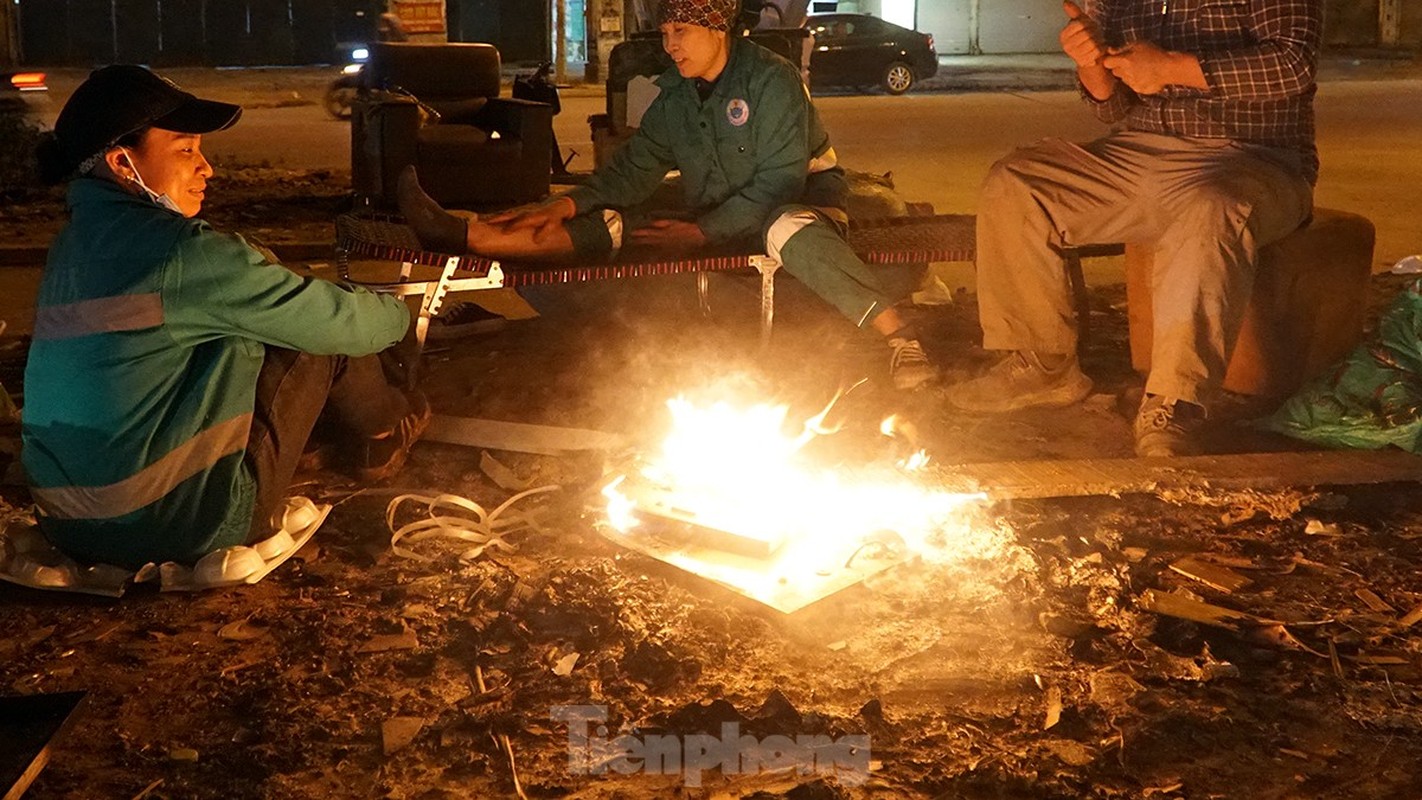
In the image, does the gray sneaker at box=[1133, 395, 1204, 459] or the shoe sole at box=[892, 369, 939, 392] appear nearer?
the gray sneaker at box=[1133, 395, 1204, 459]

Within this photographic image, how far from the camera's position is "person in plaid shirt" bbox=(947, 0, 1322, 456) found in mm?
5312

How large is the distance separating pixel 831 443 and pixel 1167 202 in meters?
1.57

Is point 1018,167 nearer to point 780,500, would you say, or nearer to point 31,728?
point 780,500

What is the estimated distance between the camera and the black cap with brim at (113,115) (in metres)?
3.76

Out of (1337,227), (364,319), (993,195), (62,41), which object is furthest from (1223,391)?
(62,41)

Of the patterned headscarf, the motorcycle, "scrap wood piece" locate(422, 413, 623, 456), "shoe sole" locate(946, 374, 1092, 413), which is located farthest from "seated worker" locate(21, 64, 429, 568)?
the motorcycle

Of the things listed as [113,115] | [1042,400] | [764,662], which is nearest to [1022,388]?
[1042,400]

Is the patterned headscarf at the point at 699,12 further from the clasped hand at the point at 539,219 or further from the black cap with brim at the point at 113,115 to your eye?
the black cap with brim at the point at 113,115

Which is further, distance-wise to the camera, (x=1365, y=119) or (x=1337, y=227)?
(x=1365, y=119)

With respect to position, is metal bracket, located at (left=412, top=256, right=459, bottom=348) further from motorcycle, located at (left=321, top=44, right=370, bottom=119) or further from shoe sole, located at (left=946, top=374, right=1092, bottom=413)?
motorcycle, located at (left=321, top=44, right=370, bottom=119)

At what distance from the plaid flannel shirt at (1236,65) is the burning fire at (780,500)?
1787mm

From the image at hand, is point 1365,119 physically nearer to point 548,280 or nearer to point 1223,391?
point 1223,391

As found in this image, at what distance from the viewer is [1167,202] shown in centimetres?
558

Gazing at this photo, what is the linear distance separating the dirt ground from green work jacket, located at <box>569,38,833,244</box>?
145cm
